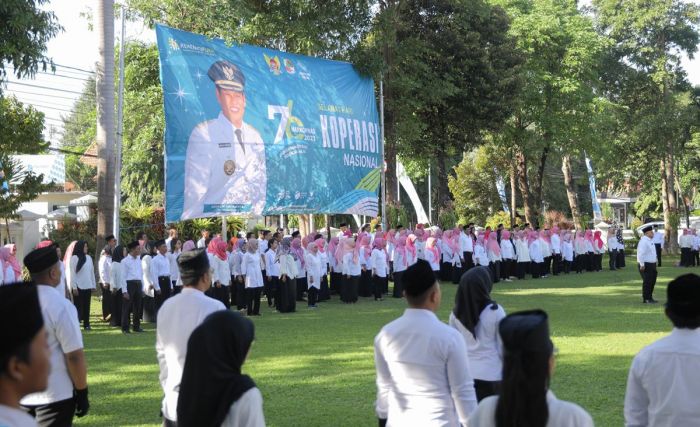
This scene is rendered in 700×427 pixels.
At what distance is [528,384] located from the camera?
9.82ft

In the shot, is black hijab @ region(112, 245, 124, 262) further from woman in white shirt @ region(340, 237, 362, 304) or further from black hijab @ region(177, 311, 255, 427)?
black hijab @ region(177, 311, 255, 427)

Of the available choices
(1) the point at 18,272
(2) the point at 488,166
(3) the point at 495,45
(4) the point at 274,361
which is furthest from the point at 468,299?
(2) the point at 488,166

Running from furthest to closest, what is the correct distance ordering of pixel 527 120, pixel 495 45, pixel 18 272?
pixel 527 120 → pixel 495 45 → pixel 18 272

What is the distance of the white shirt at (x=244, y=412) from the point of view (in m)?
3.67

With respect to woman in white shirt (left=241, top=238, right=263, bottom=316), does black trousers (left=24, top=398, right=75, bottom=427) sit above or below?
below

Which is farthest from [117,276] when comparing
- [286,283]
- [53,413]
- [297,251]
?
[53,413]

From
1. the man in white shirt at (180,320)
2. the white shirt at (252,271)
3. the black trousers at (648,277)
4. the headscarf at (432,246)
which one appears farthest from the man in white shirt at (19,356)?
the headscarf at (432,246)

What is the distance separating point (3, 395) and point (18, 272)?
13.2 metres

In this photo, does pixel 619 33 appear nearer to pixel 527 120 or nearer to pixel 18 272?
pixel 527 120

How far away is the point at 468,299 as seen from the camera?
5.57 meters

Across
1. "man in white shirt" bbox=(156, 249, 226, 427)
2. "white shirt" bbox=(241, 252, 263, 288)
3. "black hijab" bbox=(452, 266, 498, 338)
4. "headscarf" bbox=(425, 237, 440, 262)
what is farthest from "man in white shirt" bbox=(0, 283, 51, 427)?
"headscarf" bbox=(425, 237, 440, 262)

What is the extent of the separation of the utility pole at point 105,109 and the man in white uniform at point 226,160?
2.04 meters

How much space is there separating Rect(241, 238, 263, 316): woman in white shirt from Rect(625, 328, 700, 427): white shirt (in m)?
14.9

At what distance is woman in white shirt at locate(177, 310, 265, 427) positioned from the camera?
357 cm
